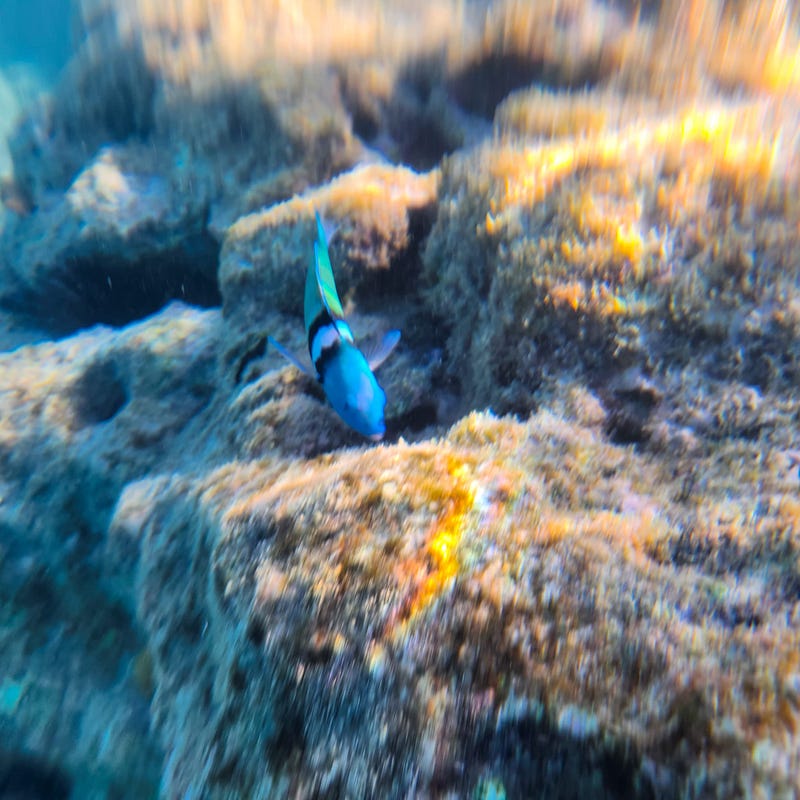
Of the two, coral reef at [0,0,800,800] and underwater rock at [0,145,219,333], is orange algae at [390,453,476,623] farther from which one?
underwater rock at [0,145,219,333]

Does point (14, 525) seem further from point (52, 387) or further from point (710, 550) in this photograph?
point (710, 550)

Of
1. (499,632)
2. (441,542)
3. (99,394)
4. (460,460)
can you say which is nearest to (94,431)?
(99,394)

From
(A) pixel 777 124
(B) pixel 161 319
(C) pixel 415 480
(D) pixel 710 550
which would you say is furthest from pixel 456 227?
(B) pixel 161 319

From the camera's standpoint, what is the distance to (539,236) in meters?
2.21

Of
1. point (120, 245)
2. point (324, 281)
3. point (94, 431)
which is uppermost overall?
point (324, 281)

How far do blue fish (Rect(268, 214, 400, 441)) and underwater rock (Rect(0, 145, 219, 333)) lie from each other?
13.5ft

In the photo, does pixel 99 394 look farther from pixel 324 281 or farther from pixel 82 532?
pixel 324 281

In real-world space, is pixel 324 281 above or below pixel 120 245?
above

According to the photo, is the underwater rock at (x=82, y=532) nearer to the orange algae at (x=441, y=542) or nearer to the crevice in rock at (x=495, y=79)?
the orange algae at (x=441, y=542)

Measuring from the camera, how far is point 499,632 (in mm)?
1090

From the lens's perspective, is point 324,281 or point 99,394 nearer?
point 324,281

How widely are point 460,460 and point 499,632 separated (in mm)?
515

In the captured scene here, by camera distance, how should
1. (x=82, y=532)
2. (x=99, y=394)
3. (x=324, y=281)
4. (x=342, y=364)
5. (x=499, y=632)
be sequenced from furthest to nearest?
(x=99, y=394) < (x=82, y=532) < (x=324, y=281) < (x=342, y=364) < (x=499, y=632)

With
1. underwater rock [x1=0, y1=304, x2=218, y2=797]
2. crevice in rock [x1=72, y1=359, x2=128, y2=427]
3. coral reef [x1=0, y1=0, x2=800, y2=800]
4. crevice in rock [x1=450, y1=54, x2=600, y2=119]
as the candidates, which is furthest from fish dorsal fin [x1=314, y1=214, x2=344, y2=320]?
crevice in rock [x1=450, y1=54, x2=600, y2=119]
